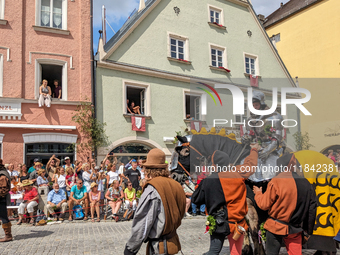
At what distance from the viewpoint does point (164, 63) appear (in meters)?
17.5

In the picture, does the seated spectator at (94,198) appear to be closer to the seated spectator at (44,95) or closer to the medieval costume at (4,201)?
the medieval costume at (4,201)

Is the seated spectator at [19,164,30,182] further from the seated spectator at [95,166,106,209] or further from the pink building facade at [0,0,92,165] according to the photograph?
the seated spectator at [95,166,106,209]

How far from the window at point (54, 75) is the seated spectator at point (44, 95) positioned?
0.30 metres

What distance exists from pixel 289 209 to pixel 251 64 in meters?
18.4

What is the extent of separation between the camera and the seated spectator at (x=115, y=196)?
1060cm

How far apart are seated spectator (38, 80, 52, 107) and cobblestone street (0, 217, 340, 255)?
6001 mm

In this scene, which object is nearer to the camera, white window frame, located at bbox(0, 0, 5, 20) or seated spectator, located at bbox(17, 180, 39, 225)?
Result: seated spectator, located at bbox(17, 180, 39, 225)

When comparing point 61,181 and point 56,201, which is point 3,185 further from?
point 61,181

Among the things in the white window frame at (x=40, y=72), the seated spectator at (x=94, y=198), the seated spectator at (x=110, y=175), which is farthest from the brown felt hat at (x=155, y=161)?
the white window frame at (x=40, y=72)

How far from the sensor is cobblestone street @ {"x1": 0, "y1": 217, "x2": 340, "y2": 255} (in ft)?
21.1

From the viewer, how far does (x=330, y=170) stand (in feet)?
15.1

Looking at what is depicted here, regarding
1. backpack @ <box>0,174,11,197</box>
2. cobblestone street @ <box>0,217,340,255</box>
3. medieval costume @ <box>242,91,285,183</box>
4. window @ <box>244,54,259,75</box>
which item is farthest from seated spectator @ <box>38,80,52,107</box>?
window @ <box>244,54,259,75</box>

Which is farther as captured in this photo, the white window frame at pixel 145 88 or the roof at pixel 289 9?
the roof at pixel 289 9

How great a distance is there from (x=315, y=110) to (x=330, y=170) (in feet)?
3.12
